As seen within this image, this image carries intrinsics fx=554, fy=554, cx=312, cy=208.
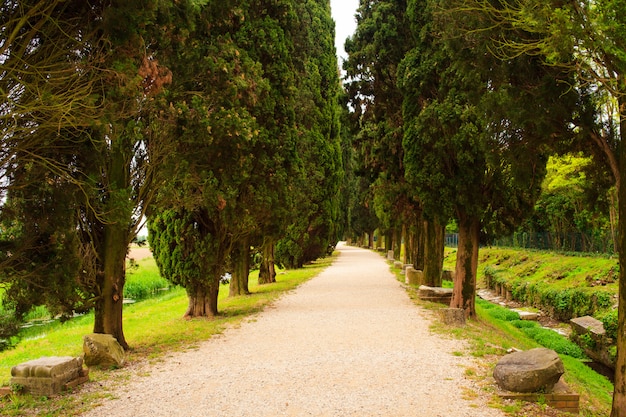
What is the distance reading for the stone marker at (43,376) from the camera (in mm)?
6668

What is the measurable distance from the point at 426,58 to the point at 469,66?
17.2ft

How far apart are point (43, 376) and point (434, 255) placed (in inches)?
543

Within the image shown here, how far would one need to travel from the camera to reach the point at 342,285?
2211cm

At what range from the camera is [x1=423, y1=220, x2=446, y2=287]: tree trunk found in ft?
58.9

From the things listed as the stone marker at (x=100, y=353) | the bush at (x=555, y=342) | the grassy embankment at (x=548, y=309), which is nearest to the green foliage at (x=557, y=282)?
the grassy embankment at (x=548, y=309)

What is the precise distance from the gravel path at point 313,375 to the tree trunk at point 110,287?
4.28ft

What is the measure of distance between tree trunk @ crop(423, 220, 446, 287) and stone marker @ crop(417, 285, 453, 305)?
207 centimetres

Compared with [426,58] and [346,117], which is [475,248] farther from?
[346,117]

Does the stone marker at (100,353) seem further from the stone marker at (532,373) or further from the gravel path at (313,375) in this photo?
the stone marker at (532,373)

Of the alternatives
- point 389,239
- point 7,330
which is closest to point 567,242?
point 389,239

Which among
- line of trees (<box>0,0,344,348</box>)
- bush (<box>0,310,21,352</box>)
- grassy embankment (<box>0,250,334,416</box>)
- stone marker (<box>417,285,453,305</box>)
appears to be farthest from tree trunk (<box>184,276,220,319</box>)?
bush (<box>0,310,21,352</box>)

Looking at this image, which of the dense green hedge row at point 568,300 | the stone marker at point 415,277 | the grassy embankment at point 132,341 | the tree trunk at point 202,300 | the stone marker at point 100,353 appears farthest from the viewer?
the stone marker at point 415,277

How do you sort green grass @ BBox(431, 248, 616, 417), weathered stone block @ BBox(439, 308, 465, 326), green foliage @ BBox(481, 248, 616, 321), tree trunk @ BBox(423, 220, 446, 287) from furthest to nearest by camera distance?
green foliage @ BBox(481, 248, 616, 321), tree trunk @ BBox(423, 220, 446, 287), weathered stone block @ BBox(439, 308, 465, 326), green grass @ BBox(431, 248, 616, 417)

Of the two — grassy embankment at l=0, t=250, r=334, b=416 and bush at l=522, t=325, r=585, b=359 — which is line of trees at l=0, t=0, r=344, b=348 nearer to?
grassy embankment at l=0, t=250, r=334, b=416
